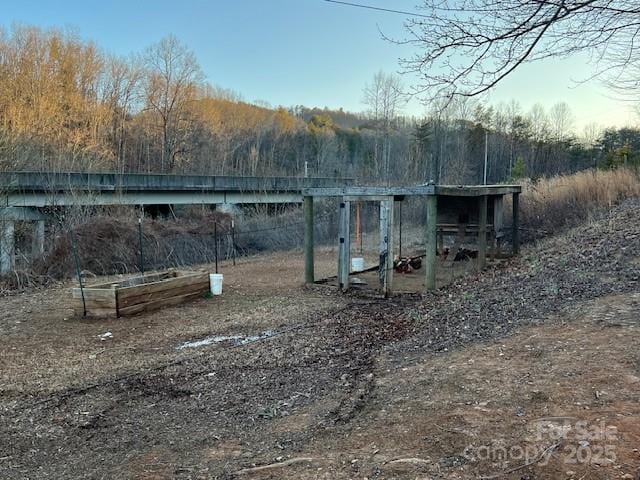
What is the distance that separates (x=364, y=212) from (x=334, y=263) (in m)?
10.7

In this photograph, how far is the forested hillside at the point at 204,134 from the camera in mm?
33719

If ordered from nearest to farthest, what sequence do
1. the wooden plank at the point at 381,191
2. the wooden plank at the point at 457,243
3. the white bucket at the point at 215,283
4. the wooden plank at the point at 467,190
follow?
the wooden plank at the point at 381,191, the wooden plank at the point at 467,190, the white bucket at the point at 215,283, the wooden plank at the point at 457,243

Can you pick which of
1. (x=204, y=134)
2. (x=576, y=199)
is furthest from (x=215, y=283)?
(x=204, y=134)

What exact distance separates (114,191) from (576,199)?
60.6 feet

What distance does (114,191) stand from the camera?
2333 cm

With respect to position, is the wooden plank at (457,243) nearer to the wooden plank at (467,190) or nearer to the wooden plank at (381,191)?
the wooden plank at (467,190)

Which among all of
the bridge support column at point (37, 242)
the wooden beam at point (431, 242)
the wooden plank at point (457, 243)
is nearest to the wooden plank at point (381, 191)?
the wooden beam at point (431, 242)

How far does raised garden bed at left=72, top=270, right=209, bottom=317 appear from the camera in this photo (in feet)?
28.5

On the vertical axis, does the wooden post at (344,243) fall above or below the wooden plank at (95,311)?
above

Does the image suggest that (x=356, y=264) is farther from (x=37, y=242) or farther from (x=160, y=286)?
(x=37, y=242)

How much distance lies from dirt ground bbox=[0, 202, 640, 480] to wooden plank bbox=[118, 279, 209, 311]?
Result: 37 centimetres

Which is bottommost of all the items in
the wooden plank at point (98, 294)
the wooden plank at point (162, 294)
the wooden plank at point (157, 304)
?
the wooden plank at point (157, 304)

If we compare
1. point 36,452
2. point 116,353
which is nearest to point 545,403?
point 36,452

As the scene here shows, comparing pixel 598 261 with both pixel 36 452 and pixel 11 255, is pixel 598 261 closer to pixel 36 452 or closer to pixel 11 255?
pixel 36 452
